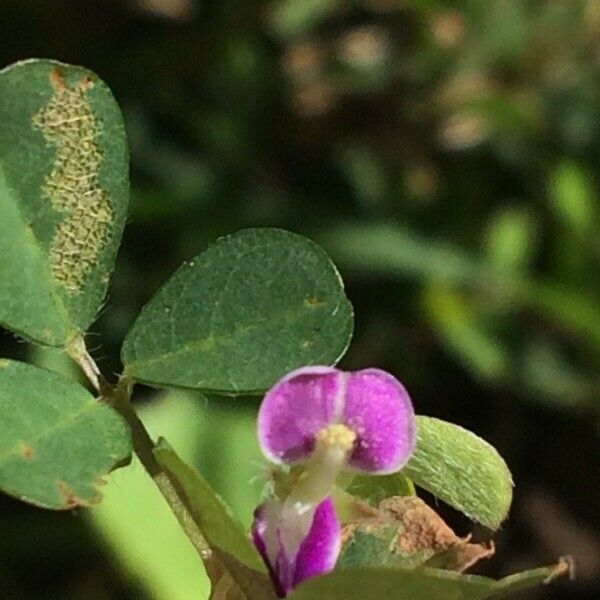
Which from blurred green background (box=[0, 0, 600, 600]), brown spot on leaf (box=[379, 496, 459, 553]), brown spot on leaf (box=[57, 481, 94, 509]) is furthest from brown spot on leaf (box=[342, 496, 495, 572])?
blurred green background (box=[0, 0, 600, 600])

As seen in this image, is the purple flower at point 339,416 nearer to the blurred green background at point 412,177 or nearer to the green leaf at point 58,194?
the green leaf at point 58,194

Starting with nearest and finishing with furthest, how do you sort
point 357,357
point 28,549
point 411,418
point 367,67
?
point 411,418
point 28,549
point 357,357
point 367,67

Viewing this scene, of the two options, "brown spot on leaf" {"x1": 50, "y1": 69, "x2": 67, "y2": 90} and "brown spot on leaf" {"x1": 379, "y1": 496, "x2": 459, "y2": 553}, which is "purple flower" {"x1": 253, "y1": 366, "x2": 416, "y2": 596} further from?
"brown spot on leaf" {"x1": 50, "y1": 69, "x2": 67, "y2": 90}

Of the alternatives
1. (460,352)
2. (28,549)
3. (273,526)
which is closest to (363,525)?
(273,526)

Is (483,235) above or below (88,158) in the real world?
below

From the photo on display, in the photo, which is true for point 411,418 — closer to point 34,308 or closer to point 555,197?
point 34,308
